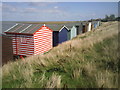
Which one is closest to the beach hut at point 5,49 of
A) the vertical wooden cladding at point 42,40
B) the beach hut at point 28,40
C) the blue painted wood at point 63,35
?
the beach hut at point 28,40

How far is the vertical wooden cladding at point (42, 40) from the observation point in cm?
1366

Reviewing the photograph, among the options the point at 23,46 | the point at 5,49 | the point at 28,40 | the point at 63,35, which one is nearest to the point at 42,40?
the point at 28,40

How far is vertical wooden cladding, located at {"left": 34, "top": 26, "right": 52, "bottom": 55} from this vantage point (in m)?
13.7

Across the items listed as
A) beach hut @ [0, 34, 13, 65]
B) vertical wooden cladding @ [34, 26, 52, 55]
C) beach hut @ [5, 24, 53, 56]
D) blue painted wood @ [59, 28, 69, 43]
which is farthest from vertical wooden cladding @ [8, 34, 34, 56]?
blue painted wood @ [59, 28, 69, 43]

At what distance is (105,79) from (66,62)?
2125mm

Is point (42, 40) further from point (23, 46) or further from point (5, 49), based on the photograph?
point (5, 49)

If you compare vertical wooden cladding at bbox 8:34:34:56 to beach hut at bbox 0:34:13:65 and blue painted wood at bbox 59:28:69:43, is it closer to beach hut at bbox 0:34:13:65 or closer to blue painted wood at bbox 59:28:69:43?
beach hut at bbox 0:34:13:65

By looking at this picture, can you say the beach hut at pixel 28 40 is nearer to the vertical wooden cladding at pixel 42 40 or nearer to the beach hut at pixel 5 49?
the vertical wooden cladding at pixel 42 40

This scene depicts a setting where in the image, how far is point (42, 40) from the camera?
1475cm

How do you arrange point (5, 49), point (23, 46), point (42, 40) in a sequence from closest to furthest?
point (5, 49)
point (23, 46)
point (42, 40)

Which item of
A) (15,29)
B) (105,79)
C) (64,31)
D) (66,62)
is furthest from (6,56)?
(64,31)

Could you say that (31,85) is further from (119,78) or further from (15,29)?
(15,29)

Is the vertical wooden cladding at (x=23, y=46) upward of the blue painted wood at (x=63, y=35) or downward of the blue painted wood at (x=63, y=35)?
downward

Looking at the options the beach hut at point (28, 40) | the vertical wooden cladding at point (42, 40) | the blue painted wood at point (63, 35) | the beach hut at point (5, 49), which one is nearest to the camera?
the beach hut at point (5, 49)
